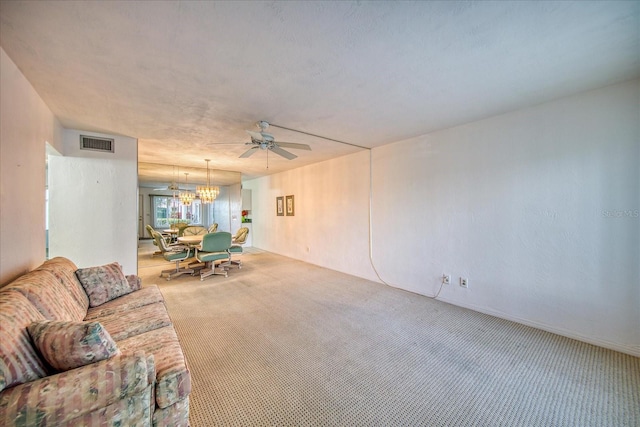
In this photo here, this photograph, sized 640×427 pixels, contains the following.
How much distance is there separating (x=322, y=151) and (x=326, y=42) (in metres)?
3.05

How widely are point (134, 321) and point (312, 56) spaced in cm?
248

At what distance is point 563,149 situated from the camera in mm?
2543

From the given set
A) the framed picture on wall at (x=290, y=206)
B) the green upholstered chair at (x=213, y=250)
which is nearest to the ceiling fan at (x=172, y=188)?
the green upholstered chair at (x=213, y=250)

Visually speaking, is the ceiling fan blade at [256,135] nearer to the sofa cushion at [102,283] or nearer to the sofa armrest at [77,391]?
the sofa cushion at [102,283]

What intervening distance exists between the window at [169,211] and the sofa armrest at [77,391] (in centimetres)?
601

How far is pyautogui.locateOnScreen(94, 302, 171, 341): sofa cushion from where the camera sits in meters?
1.82

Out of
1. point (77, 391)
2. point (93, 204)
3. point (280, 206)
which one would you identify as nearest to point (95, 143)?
point (93, 204)

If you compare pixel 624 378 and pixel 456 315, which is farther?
pixel 456 315

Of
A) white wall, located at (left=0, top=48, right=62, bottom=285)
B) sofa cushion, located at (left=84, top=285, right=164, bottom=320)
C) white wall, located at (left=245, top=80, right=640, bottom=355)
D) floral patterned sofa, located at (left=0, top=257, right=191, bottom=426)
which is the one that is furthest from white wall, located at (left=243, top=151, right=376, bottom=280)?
white wall, located at (left=0, top=48, right=62, bottom=285)

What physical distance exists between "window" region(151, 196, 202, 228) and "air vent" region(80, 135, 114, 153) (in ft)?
9.52

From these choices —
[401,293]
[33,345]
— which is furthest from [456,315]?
[33,345]

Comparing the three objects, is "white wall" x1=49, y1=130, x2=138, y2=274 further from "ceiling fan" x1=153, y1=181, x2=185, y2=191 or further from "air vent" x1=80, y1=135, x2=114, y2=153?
"ceiling fan" x1=153, y1=181, x2=185, y2=191

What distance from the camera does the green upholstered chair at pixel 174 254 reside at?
15.7 ft

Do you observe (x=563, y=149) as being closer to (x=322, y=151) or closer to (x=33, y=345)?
(x=322, y=151)
